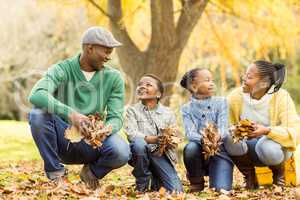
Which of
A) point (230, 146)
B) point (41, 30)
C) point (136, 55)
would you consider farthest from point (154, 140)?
point (41, 30)

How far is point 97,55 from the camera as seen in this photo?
537 cm

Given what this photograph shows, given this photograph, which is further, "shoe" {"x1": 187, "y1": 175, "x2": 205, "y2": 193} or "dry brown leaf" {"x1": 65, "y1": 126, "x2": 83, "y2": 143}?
"shoe" {"x1": 187, "y1": 175, "x2": 205, "y2": 193}

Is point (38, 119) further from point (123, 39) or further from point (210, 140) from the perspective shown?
point (123, 39)

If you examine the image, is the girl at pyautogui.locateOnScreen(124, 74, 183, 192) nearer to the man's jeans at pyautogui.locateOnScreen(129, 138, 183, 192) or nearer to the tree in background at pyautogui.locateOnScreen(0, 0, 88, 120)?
the man's jeans at pyautogui.locateOnScreen(129, 138, 183, 192)

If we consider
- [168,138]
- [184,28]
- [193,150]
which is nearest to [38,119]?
[168,138]

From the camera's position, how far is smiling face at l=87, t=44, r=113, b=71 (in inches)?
211

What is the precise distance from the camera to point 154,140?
532 centimetres

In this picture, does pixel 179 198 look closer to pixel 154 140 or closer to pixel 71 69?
pixel 154 140

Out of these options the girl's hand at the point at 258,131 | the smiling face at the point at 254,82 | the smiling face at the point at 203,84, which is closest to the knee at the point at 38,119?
the smiling face at the point at 203,84

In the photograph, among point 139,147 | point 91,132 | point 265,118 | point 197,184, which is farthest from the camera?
point 265,118

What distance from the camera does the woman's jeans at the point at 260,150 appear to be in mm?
5418

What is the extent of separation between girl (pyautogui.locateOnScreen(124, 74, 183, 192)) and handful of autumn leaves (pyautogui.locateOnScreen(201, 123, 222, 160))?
1.07 feet

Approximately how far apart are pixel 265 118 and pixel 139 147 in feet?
3.79

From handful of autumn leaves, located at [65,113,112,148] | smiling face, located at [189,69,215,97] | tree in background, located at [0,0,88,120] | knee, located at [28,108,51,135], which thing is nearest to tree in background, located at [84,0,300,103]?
smiling face, located at [189,69,215,97]
